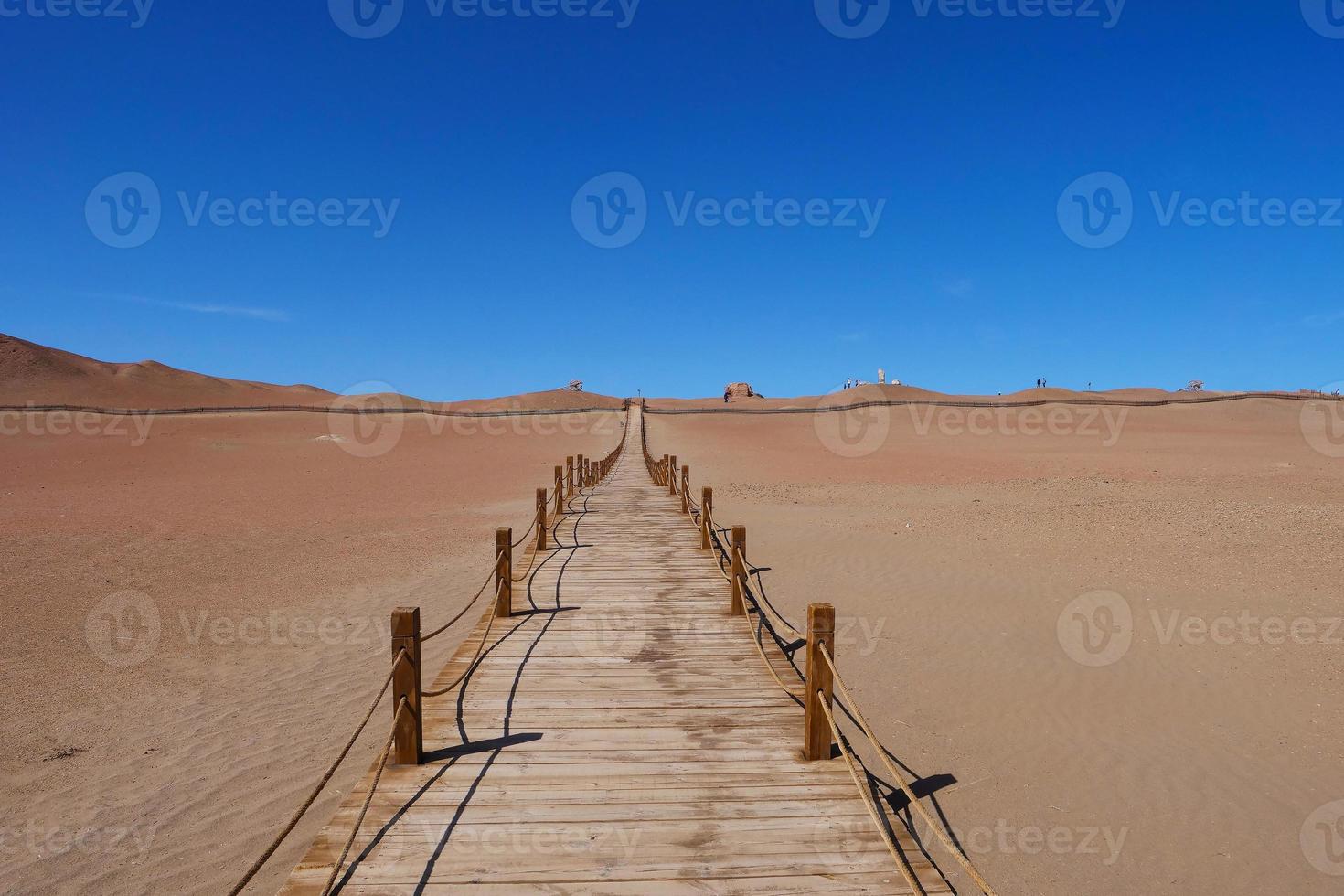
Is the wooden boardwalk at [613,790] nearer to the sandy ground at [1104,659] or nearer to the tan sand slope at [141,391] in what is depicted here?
the sandy ground at [1104,659]

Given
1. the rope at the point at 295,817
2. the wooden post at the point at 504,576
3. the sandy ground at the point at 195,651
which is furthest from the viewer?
the wooden post at the point at 504,576

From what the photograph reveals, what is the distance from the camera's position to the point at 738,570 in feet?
27.1

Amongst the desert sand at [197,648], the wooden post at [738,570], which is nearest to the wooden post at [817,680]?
the wooden post at [738,570]

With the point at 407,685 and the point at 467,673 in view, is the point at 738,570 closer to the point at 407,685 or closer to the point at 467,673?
the point at 467,673

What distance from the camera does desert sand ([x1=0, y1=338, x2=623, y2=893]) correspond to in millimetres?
5844

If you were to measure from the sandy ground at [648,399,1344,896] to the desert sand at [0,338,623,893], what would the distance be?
241 inches

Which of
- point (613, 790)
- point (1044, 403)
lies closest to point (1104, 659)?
point (613, 790)

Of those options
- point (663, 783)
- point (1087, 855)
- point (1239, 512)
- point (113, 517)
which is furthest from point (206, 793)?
point (1239, 512)

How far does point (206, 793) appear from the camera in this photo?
644 centimetres

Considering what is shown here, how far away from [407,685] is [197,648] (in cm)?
755

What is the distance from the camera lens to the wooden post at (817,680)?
480 centimetres

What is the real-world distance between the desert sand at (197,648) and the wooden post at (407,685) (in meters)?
1.63

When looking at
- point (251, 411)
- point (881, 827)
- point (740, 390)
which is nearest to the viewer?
point (881, 827)

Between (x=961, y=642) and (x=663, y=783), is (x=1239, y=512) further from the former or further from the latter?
(x=663, y=783)
